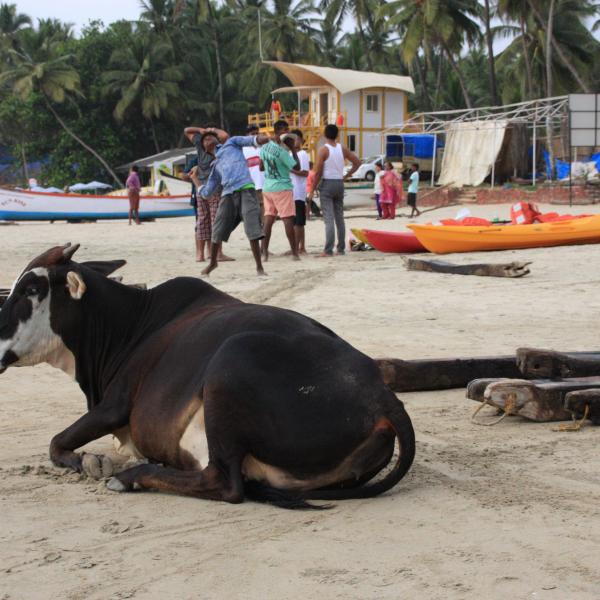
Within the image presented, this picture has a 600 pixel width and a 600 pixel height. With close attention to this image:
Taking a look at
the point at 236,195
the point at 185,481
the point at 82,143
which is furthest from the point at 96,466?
the point at 82,143

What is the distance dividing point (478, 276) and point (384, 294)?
5.49 feet

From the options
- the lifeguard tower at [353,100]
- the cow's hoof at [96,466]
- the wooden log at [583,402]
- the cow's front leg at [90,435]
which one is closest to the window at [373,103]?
the lifeguard tower at [353,100]

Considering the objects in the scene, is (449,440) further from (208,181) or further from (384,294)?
(208,181)

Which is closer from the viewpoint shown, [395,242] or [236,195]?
[236,195]

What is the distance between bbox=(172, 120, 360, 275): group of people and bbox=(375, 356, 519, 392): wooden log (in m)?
6.35

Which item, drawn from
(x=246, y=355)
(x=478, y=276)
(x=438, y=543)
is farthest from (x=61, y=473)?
(x=478, y=276)

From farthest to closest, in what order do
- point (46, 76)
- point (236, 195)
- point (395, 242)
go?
point (46, 76) < point (395, 242) < point (236, 195)

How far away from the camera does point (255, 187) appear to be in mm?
13453

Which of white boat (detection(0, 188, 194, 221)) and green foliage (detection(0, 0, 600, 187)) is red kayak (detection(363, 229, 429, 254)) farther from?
green foliage (detection(0, 0, 600, 187))

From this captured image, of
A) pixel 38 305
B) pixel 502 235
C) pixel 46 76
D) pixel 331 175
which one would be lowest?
pixel 502 235

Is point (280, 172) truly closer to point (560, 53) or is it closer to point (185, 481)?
point (185, 481)

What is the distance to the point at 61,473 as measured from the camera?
435cm

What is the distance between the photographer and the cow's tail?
3.80m

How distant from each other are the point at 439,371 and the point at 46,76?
55.3m
